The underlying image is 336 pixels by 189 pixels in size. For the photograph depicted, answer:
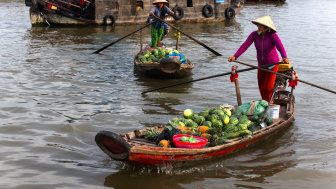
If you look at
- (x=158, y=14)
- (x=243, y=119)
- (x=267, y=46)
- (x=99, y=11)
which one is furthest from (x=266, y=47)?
(x=99, y=11)

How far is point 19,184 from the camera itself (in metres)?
4.88

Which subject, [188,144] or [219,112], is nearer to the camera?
[188,144]

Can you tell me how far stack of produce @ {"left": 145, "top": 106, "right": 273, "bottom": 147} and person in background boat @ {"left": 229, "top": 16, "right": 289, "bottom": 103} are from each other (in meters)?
0.88

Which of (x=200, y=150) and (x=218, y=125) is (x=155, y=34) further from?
(x=200, y=150)

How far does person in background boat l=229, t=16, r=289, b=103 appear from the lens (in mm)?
6387

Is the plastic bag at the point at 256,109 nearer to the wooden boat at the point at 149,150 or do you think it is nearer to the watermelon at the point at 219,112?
the watermelon at the point at 219,112

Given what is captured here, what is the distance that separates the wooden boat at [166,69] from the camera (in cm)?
918

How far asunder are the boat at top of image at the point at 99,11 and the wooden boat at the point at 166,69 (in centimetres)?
893

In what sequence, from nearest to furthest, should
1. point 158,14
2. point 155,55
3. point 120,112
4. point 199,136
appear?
1. point 199,136
2. point 120,112
3. point 155,55
4. point 158,14

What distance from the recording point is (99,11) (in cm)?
1811

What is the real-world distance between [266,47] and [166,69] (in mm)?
3255

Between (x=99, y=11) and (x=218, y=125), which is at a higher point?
(x=99, y=11)

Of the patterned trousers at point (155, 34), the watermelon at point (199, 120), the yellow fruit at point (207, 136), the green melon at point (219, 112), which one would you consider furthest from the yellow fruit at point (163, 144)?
the patterned trousers at point (155, 34)

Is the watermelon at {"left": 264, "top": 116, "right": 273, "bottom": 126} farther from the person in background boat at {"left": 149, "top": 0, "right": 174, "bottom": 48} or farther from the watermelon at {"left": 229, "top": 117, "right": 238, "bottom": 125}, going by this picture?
the person in background boat at {"left": 149, "top": 0, "right": 174, "bottom": 48}
